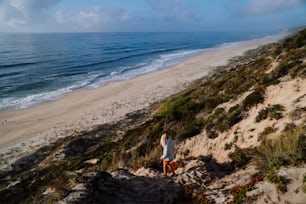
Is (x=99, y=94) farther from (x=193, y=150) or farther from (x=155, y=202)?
(x=155, y=202)

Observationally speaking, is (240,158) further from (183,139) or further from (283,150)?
(183,139)

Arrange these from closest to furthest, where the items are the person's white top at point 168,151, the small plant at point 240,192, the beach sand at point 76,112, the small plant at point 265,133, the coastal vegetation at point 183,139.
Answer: the small plant at point 240,192
the coastal vegetation at point 183,139
the person's white top at point 168,151
the small plant at point 265,133
the beach sand at point 76,112

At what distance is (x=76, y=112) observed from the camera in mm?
24609

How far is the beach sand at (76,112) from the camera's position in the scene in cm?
1902

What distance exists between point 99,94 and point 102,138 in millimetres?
12602

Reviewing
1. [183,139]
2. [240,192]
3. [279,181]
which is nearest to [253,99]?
[183,139]

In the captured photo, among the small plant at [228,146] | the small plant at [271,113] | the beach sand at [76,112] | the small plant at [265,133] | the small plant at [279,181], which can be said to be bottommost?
the beach sand at [76,112]

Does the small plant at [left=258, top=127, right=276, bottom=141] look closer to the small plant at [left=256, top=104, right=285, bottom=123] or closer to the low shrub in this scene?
the low shrub

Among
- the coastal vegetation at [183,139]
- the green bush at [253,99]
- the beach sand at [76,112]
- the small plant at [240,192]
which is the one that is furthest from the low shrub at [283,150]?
the beach sand at [76,112]

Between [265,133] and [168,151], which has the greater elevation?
[265,133]

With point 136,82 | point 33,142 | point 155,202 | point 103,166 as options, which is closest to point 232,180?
point 155,202

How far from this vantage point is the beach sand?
62.4 feet

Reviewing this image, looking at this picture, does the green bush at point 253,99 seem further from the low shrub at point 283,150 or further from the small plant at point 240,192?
the small plant at point 240,192

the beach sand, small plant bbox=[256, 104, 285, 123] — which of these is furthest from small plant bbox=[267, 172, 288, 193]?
the beach sand
